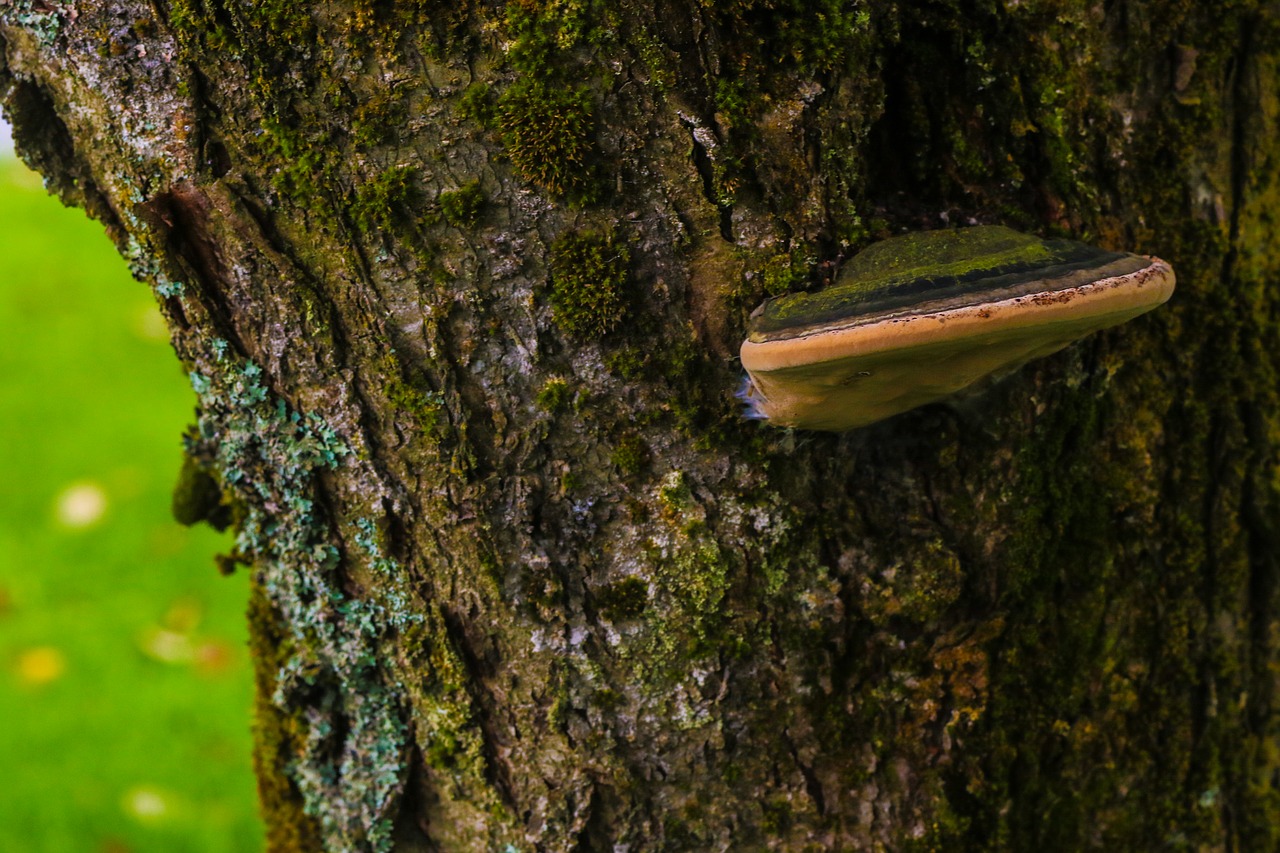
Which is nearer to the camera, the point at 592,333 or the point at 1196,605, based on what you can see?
the point at 592,333

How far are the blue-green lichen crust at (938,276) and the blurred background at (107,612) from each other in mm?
3007

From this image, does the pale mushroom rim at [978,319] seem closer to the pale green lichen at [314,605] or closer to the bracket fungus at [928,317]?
the bracket fungus at [928,317]

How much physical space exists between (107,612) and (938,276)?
173 inches

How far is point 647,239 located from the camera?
1545 millimetres

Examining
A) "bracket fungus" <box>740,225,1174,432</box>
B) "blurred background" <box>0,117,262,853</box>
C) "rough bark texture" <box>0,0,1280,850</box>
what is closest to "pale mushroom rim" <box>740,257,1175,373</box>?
"bracket fungus" <box>740,225,1174,432</box>

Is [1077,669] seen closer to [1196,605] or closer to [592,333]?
[1196,605]

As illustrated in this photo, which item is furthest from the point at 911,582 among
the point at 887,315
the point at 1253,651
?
the point at 1253,651

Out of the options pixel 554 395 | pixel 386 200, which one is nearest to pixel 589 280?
pixel 554 395

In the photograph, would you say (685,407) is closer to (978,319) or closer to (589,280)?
(589,280)

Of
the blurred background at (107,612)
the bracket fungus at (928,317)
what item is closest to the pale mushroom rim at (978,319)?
the bracket fungus at (928,317)

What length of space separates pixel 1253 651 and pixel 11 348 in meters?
6.99

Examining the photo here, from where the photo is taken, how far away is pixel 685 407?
161 cm

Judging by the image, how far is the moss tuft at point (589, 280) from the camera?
153 centimetres

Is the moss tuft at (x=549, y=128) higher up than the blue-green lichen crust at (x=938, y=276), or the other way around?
the moss tuft at (x=549, y=128)
